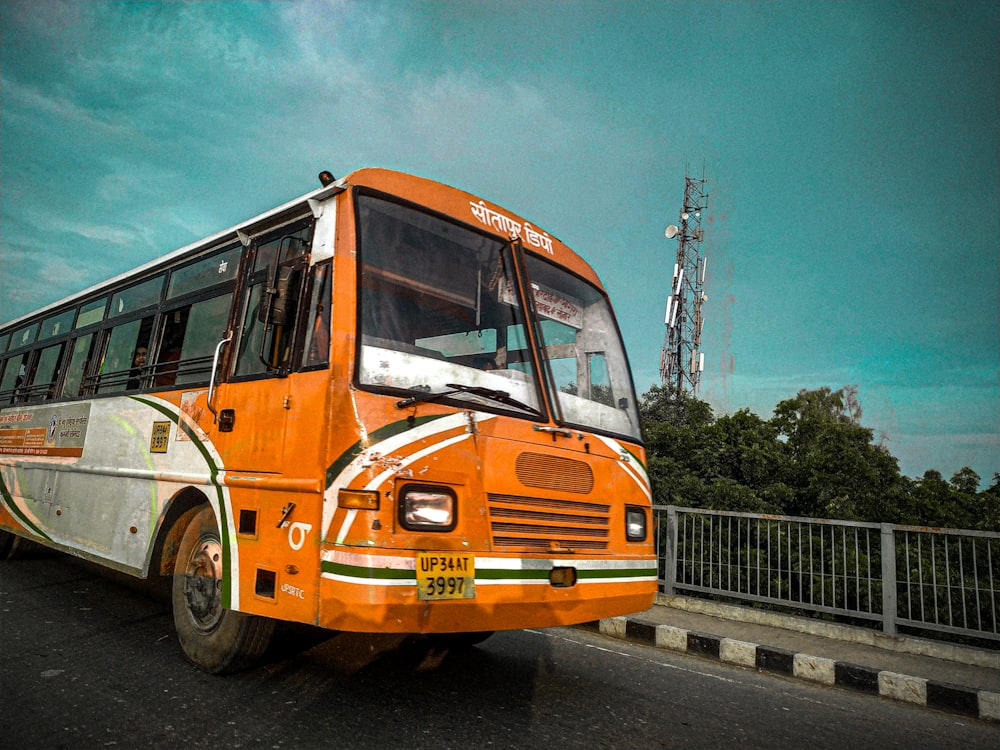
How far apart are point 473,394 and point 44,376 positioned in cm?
612

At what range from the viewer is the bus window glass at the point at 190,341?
4.72m

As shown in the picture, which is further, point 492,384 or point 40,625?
point 40,625

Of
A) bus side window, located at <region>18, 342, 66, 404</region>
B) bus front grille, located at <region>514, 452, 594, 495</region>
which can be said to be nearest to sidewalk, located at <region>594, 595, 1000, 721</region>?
bus front grille, located at <region>514, 452, 594, 495</region>

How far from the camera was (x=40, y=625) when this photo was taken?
512 cm

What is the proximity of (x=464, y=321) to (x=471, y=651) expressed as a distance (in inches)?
97.3

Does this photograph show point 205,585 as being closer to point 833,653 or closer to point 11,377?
point 833,653

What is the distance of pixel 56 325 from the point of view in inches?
302

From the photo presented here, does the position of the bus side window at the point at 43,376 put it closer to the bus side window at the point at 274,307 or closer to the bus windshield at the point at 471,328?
the bus side window at the point at 274,307

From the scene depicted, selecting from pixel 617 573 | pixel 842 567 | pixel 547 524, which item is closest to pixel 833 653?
pixel 842 567

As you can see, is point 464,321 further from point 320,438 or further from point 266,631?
point 266,631

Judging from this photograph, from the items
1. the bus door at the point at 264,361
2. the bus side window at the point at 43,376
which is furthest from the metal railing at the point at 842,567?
the bus side window at the point at 43,376

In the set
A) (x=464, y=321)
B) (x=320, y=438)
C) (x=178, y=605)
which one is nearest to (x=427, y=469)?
(x=320, y=438)

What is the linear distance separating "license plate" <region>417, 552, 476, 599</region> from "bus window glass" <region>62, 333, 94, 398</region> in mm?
4922

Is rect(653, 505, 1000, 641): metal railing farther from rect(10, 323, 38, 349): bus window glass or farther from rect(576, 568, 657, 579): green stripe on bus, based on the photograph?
rect(10, 323, 38, 349): bus window glass
